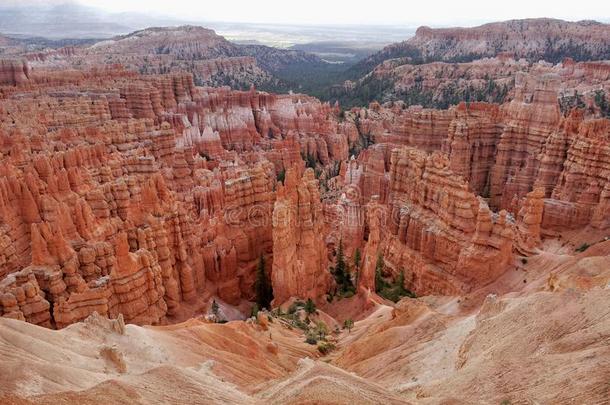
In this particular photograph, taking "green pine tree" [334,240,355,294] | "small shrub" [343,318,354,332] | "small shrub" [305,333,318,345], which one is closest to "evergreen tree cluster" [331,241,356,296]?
"green pine tree" [334,240,355,294]

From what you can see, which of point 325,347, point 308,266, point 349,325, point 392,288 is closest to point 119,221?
point 308,266

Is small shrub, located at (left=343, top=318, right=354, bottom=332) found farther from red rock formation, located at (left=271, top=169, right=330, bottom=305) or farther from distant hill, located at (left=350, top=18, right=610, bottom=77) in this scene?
distant hill, located at (left=350, top=18, right=610, bottom=77)

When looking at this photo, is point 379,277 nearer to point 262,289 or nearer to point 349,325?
point 262,289

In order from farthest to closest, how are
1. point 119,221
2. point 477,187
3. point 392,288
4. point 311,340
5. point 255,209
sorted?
point 477,187, point 255,209, point 392,288, point 119,221, point 311,340

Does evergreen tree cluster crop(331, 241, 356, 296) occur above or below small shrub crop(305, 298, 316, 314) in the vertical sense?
below

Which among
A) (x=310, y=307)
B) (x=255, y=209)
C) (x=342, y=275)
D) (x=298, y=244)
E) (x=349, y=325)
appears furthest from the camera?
(x=255, y=209)

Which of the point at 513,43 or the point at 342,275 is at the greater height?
the point at 513,43

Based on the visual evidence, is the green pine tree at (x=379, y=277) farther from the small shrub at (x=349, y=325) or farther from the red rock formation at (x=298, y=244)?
the small shrub at (x=349, y=325)

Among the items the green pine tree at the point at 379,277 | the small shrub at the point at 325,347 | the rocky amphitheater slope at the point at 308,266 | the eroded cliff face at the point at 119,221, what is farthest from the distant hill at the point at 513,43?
the small shrub at the point at 325,347
